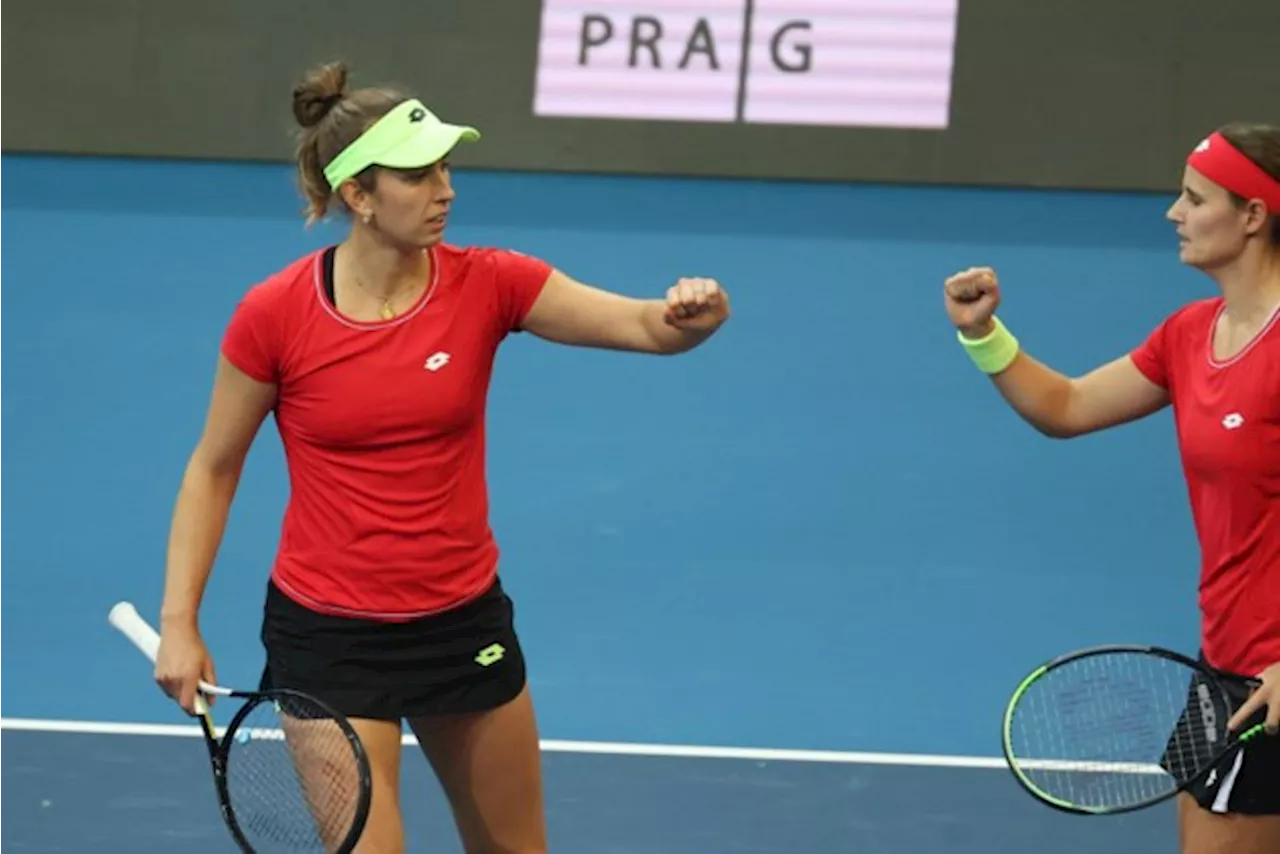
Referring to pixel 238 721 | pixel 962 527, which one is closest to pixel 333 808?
pixel 238 721

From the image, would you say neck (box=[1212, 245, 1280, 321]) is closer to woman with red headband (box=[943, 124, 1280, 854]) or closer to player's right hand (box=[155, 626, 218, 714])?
woman with red headband (box=[943, 124, 1280, 854])

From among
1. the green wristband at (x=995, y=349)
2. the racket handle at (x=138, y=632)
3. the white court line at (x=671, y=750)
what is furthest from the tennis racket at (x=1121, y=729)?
the racket handle at (x=138, y=632)

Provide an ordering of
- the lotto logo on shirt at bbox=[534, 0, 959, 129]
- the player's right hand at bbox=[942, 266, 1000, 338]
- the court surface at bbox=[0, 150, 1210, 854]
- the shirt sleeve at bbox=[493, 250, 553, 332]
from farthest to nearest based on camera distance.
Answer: the lotto logo on shirt at bbox=[534, 0, 959, 129], the court surface at bbox=[0, 150, 1210, 854], the player's right hand at bbox=[942, 266, 1000, 338], the shirt sleeve at bbox=[493, 250, 553, 332]

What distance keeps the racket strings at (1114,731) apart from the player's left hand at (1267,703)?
0.14 meters

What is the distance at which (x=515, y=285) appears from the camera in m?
4.28

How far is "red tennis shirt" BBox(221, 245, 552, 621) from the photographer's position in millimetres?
4102

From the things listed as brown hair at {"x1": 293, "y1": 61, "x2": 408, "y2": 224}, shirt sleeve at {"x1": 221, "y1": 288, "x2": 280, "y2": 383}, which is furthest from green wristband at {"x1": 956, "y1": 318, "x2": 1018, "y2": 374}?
shirt sleeve at {"x1": 221, "y1": 288, "x2": 280, "y2": 383}

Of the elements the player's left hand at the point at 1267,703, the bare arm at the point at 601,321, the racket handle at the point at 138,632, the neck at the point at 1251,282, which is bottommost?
the racket handle at the point at 138,632

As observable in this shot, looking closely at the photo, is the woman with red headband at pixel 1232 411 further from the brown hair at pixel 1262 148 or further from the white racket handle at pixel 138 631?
the white racket handle at pixel 138 631

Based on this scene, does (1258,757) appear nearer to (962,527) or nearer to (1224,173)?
(1224,173)

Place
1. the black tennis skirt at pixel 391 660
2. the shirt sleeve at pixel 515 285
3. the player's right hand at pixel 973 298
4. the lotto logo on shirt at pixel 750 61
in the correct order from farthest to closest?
the lotto logo on shirt at pixel 750 61 → the player's right hand at pixel 973 298 → the shirt sleeve at pixel 515 285 → the black tennis skirt at pixel 391 660

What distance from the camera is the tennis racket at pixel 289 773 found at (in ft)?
13.0

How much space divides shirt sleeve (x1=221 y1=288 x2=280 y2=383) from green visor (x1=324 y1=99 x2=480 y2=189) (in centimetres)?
29

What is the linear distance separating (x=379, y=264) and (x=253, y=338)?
0.28m
